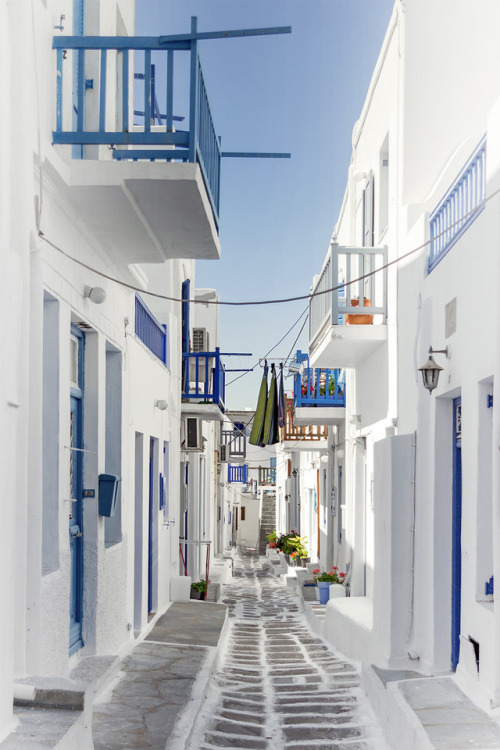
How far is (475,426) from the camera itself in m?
6.00

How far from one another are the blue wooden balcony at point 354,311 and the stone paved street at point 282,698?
3.98m

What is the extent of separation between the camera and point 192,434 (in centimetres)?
1667

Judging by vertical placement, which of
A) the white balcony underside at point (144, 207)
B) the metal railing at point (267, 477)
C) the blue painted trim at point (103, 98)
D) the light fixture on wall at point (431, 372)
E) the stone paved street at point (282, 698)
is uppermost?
the blue painted trim at point (103, 98)

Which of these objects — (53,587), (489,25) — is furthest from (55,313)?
(489,25)

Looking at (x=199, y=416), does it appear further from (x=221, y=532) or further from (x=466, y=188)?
(x=221, y=532)

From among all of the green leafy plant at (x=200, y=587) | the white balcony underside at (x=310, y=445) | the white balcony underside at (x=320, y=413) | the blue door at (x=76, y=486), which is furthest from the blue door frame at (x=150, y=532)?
the white balcony underside at (x=310, y=445)

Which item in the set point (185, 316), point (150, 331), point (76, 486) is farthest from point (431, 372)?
point (185, 316)

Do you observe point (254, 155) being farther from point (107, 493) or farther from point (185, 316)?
point (185, 316)

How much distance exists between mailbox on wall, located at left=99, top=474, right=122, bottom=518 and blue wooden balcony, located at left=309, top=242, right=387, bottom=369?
3620 millimetres

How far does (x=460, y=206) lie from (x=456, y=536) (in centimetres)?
272

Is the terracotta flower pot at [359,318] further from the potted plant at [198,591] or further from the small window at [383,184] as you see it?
the potted plant at [198,591]

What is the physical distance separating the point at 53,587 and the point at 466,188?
4.35m

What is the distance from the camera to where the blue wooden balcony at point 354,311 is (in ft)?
35.4

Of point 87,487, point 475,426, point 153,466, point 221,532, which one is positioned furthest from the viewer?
point 221,532
